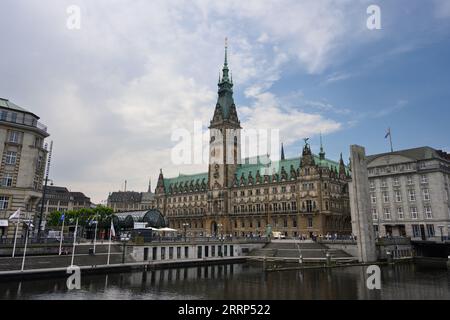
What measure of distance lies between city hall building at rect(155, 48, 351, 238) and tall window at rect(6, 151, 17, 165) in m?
66.0

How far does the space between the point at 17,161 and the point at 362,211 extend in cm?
6616

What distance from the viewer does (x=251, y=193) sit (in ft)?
400

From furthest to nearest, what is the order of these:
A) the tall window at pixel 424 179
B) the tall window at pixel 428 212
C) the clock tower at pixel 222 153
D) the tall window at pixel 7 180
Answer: the clock tower at pixel 222 153 → the tall window at pixel 424 179 → the tall window at pixel 428 212 → the tall window at pixel 7 180

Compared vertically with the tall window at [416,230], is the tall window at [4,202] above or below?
above

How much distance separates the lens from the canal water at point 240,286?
36.1 m

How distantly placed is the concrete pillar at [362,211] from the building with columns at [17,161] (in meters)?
62.1

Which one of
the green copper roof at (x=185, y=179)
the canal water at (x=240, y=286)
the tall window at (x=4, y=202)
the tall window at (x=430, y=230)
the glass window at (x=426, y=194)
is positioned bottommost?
the canal water at (x=240, y=286)

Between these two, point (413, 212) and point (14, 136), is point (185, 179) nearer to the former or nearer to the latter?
point (413, 212)

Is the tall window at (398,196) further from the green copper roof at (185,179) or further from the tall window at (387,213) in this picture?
the green copper roof at (185,179)

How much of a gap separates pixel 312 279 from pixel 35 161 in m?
49.2

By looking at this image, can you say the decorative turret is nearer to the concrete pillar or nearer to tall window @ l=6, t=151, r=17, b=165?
the concrete pillar

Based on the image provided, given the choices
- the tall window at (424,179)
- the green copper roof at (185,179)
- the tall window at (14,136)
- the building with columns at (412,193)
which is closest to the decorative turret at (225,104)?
the green copper roof at (185,179)

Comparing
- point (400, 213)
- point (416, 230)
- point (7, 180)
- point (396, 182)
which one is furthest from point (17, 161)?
point (416, 230)

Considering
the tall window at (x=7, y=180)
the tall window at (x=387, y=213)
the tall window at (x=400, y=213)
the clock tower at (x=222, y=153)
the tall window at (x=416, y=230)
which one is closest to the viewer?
the tall window at (x=7, y=180)
